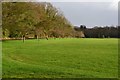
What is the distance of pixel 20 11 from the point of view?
1148 cm

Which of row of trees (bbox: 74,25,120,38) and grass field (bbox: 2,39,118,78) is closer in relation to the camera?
grass field (bbox: 2,39,118,78)

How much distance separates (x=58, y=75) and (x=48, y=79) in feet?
3.28

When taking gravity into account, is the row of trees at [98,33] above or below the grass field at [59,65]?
above

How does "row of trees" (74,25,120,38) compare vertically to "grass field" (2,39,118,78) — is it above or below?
above

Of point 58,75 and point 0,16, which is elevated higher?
point 0,16

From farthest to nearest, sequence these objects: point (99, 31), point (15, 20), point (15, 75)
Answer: point (99, 31)
point (15, 20)
point (15, 75)

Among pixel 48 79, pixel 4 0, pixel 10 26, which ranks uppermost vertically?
pixel 4 0

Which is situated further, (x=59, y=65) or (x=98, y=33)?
(x=98, y=33)

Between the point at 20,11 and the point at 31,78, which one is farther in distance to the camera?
the point at 20,11

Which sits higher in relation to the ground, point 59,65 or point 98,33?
point 98,33

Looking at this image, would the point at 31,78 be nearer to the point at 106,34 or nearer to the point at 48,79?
the point at 48,79

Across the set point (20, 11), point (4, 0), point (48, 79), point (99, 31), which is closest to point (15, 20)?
point (20, 11)

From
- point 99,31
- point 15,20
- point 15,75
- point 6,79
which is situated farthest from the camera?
point 99,31

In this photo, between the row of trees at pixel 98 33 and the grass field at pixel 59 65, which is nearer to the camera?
the grass field at pixel 59 65
